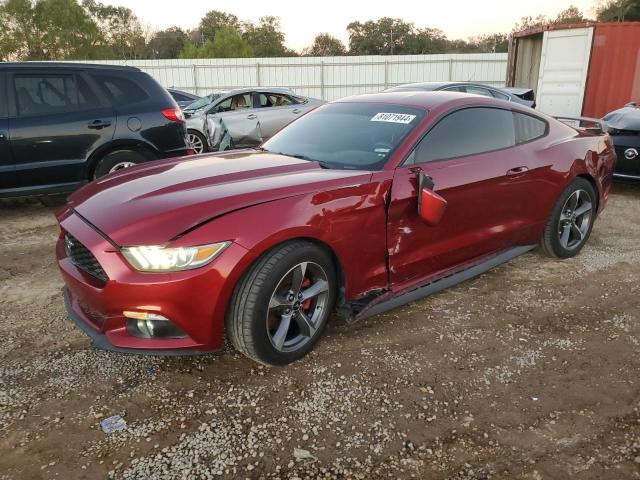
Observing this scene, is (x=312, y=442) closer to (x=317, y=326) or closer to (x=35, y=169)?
(x=317, y=326)

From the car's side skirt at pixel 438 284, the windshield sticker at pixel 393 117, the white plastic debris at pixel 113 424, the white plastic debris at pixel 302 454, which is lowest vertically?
the white plastic debris at pixel 302 454

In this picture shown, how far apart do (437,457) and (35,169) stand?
5.06 metres

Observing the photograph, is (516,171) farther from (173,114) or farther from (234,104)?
(234,104)

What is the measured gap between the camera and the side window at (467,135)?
324 cm

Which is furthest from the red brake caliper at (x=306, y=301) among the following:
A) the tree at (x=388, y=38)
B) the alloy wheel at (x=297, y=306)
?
the tree at (x=388, y=38)

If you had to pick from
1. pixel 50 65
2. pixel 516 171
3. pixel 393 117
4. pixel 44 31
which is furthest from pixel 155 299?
pixel 44 31

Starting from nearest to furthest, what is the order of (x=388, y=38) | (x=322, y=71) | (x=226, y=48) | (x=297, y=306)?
(x=297, y=306) → (x=322, y=71) → (x=226, y=48) → (x=388, y=38)

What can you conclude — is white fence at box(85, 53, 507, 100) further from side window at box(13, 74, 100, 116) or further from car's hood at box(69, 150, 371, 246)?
car's hood at box(69, 150, 371, 246)

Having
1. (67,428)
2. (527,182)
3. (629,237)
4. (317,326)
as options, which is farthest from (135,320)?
(629,237)

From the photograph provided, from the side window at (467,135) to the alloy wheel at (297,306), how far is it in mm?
983

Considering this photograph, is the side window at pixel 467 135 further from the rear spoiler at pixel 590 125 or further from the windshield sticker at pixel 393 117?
the rear spoiler at pixel 590 125

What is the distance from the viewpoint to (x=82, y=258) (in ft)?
8.50

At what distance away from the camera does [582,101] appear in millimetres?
11164

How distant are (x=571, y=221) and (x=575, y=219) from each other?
0.08 m
